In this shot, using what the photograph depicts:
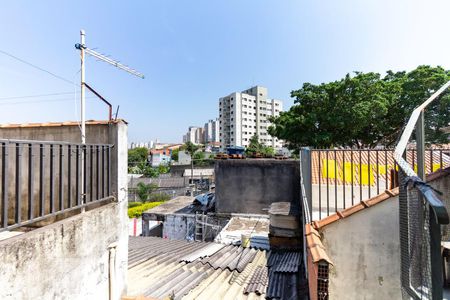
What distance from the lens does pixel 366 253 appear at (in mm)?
3680

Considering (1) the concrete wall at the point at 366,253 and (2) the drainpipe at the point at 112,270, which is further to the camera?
(2) the drainpipe at the point at 112,270

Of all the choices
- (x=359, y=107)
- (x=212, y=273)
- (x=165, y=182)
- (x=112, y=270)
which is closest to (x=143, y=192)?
(x=165, y=182)

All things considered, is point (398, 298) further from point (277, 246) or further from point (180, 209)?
point (180, 209)

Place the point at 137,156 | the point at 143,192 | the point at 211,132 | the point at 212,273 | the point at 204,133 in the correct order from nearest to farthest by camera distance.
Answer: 1. the point at 212,273
2. the point at 143,192
3. the point at 137,156
4. the point at 211,132
5. the point at 204,133

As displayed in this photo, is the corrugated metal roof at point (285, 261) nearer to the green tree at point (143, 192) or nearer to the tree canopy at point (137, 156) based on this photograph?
the green tree at point (143, 192)

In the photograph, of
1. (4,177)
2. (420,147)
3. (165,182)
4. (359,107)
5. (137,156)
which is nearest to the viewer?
(420,147)

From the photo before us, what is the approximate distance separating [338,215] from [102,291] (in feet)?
11.1

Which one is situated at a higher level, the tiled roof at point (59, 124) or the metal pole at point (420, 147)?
the tiled roof at point (59, 124)

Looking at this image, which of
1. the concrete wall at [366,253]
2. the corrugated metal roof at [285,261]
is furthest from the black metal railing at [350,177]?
the corrugated metal roof at [285,261]

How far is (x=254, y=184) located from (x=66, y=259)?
33.3 ft

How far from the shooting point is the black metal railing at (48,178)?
2.57 meters

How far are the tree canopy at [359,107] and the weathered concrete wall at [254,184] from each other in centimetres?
762

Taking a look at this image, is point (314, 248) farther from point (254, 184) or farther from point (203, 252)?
point (254, 184)

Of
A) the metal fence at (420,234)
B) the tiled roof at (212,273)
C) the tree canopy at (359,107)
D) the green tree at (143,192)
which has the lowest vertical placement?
the green tree at (143,192)
